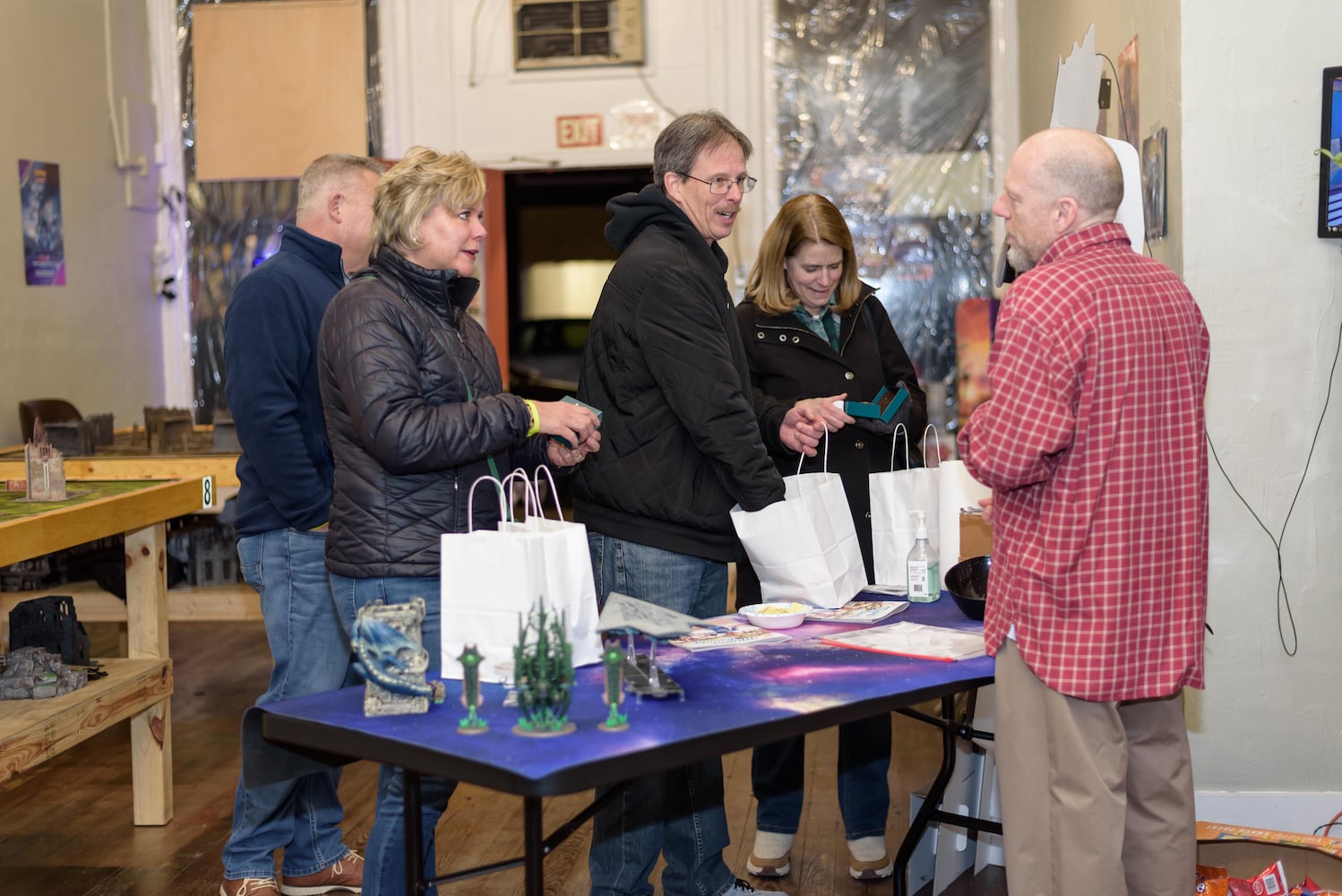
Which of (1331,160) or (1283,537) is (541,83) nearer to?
(1331,160)

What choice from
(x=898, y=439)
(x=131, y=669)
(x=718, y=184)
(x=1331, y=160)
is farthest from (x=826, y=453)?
(x=131, y=669)

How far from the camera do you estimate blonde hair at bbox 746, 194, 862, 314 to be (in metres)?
3.08

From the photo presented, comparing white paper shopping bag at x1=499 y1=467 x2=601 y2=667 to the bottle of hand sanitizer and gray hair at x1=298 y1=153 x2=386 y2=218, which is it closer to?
the bottle of hand sanitizer

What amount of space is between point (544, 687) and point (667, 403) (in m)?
0.89

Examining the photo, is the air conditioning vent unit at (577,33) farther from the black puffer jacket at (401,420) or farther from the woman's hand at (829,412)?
the black puffer jacket at (401,420)

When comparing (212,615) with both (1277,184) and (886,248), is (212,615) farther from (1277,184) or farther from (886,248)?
(1277,184)

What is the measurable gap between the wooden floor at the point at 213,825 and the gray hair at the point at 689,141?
5.37 ft

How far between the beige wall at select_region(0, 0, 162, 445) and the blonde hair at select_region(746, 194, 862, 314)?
4015mm

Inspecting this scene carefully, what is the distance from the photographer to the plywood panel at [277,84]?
695cm

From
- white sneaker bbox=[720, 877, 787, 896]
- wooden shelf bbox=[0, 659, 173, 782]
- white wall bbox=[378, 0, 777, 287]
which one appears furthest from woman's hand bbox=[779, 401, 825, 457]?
white wall bbox=[378, 0, 777, 287]

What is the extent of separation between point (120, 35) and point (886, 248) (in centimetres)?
412

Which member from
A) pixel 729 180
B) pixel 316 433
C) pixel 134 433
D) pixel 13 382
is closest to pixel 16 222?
pixel 13 382

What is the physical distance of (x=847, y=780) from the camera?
3.05 m

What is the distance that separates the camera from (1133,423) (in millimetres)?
1975
